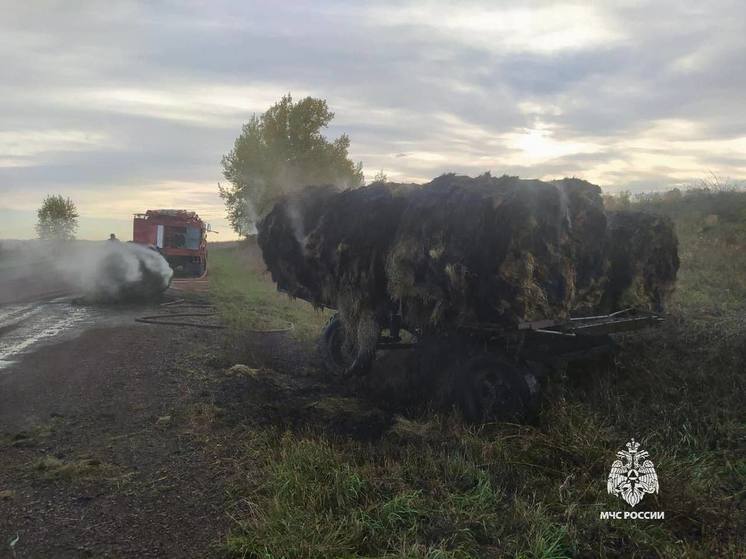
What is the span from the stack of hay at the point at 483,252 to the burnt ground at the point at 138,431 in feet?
5.06

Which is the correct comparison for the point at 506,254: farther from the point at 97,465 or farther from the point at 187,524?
the point at 97,465

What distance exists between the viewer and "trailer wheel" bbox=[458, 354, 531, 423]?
585 centimetres

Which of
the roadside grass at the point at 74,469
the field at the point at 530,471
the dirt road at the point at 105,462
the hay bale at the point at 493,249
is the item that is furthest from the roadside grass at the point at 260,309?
the field at the point at 530,471

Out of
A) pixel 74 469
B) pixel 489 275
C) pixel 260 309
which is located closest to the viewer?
pixel 74 469

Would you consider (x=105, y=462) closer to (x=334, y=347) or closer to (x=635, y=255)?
(x=334, y=347)

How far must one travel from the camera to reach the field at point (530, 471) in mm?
3660

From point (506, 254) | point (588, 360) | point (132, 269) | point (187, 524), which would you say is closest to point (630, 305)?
point (588, 360)

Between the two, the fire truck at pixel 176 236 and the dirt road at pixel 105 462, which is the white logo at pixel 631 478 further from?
the fire truck at pixel 176 236

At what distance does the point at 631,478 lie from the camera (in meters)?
4.50

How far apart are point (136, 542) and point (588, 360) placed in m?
5.58

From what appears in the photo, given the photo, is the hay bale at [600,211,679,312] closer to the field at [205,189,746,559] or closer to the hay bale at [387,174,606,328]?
the field at [205,189,746,559]

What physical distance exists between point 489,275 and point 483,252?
250mm

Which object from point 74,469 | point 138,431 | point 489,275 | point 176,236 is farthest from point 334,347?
point 176,236

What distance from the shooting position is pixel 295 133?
35.6m
